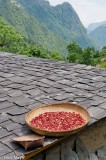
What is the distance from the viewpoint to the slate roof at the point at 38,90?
14.2 ft

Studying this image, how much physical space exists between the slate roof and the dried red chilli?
202 mm

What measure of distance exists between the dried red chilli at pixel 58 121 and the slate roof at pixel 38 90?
0.20 meters

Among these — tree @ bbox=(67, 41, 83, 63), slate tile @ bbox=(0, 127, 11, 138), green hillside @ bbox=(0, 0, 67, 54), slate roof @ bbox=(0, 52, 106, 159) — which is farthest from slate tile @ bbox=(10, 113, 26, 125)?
green hillside @ bbox=(0, 0, 67, 54)

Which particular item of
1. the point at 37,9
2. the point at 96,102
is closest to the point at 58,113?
the point at 96,102

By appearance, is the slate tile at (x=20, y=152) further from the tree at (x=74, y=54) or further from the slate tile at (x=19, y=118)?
the tree at (x=74, y=54)

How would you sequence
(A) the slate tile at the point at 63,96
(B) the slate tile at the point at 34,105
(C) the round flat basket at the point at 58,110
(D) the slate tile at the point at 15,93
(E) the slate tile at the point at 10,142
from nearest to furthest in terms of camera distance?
(E) the slate tile at the point at 10,142 < (C) the round flat basket at the point at 58,110 < (B) the slate tile at the point at 34,105 < (A) the slate tile at the point at 63,96 < (D) the slate tile at the point at 15,93

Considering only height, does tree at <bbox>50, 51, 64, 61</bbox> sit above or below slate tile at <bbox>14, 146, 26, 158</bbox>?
below

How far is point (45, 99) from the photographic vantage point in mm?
5461

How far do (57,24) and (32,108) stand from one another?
A: 19706 centimetres

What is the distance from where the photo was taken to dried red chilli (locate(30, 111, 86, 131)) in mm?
4258

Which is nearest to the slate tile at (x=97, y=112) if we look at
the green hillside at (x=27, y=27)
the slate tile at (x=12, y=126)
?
the slate tile at (x=12, y=126)

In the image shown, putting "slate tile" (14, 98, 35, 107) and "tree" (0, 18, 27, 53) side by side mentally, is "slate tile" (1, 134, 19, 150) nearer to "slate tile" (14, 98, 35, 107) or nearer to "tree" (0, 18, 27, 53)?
"slate tile" (14, 98, 35, 107)

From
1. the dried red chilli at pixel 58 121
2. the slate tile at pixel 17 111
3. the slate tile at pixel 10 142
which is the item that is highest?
the slate tile at pixel 17 111

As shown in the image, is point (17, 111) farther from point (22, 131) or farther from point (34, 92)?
point (34, 92)
